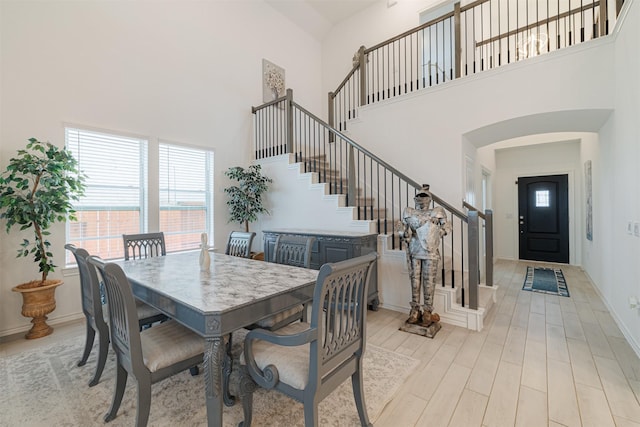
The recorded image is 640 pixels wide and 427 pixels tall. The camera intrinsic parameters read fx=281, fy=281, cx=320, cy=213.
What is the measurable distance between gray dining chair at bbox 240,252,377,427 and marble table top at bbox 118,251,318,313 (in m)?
0.26

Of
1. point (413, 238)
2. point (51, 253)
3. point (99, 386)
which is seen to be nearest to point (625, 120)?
point (413, 238)

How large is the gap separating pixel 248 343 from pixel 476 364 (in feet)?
6.40

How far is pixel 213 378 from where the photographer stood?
1365mm

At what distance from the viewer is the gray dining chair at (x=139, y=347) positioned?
1.42m

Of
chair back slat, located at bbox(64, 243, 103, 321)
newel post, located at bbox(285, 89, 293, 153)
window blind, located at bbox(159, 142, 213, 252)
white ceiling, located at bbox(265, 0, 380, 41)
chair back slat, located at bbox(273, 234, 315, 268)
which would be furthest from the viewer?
white ceiling, located at bbox(265, 0, 380, 41)

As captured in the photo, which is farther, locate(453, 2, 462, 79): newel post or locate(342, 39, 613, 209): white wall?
locate(453, 2, 462, 79): newel post

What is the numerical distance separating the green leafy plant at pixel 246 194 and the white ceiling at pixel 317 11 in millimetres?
3597

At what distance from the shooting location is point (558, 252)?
648 centimetres

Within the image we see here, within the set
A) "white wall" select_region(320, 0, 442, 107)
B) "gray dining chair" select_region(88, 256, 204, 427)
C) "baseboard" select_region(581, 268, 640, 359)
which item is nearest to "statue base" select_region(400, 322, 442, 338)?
"baseboard" select_region(581, 268, 640, 359)

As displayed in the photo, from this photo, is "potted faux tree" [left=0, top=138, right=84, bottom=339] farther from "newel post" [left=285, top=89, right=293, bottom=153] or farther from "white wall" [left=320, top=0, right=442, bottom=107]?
"white wall" [left=320, top=0, right=442, bottom=107]

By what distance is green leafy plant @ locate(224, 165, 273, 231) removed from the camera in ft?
14.8

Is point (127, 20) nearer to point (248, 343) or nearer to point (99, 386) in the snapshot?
point (99, 386)

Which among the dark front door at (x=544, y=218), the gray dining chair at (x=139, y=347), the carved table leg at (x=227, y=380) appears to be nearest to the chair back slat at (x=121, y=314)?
the gray dining chair at (x=139, y=347)

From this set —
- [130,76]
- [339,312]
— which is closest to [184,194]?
[130,76]
